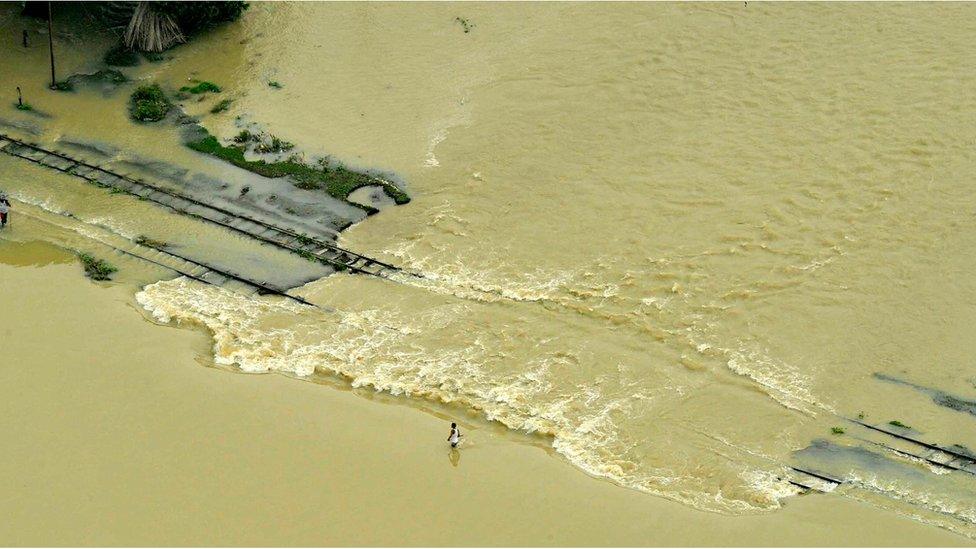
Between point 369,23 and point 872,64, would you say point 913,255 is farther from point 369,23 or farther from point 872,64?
point 369,23

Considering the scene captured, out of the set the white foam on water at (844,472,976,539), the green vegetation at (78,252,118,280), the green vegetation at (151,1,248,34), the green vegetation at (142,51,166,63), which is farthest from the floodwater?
the green vegetation at (78,252,118,280)

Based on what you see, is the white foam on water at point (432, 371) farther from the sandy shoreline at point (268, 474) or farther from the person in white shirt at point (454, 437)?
the person in white shirt at point (454, 437)

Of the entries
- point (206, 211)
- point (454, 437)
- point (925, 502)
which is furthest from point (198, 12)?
point (925, 502)

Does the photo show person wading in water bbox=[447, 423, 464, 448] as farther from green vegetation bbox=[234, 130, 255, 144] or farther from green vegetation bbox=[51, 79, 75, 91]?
green vegetation bbox=[51, 79, 75, 91]

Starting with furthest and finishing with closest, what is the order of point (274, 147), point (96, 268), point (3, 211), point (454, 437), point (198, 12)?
1. point (198, 12)
2. point (274, 147)
3. point (3, 211)
4. point (96, 268)
5. point (454, 437)

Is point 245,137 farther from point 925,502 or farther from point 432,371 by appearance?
point 925,502
